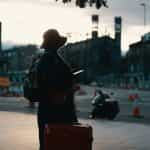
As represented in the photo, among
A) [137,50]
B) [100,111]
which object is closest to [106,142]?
[100,111]

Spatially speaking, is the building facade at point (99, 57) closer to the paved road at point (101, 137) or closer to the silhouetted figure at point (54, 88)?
the paved road at point (101, 137)

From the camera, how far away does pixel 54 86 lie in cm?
609

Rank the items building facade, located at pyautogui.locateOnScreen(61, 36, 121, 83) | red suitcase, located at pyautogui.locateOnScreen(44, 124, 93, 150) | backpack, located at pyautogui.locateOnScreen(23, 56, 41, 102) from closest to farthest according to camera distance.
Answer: red suitcase, located at pyautogui.locateOnScreen(44, 124, 93, 150)
backpack, located at pyautogui.locateOnScreen(23, 56, 41, 102)
building facade, located at pyautogui.locateOnScreen(61, 36, 121, 83)

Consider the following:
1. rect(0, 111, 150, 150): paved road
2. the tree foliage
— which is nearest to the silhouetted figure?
the tree foliage

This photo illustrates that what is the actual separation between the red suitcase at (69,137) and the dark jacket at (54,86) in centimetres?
45

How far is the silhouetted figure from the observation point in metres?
6.08

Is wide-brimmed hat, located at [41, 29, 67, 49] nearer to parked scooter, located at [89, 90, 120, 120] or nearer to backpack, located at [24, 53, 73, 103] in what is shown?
backpack, located at [24, 53, 73, 103]

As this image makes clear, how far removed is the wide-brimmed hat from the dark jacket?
0.32 ft

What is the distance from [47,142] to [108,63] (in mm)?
132650

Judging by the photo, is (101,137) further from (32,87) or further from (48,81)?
(32,87)

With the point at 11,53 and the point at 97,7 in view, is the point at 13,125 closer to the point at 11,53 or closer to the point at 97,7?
the point at 97,7

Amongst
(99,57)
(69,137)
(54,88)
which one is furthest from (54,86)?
(99,57)

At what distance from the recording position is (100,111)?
900 inches

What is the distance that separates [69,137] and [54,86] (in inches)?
26.8
